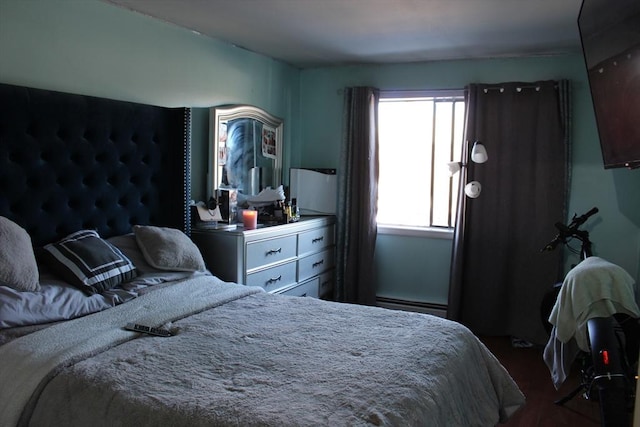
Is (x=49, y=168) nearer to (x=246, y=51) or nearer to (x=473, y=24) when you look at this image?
(x=246, y=51)

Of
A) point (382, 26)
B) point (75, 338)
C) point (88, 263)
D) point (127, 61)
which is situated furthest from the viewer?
point (382, 26)

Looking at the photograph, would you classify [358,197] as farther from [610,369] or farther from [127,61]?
[610,369]

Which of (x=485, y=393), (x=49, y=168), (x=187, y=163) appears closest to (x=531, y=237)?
(x=485, y=393)

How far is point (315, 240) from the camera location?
4.46 metres

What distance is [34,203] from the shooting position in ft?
8.68

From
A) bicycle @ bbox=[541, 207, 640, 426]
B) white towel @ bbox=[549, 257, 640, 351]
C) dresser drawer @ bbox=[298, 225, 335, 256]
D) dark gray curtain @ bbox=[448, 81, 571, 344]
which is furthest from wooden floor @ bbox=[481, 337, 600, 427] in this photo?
dresser drawer @ bbox=[298, 225, 335, 256]

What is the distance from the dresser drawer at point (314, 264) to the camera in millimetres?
4234

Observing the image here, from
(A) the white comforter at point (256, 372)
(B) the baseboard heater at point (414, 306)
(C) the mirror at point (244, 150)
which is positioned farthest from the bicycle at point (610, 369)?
(C) the mirror at point (244, 150)

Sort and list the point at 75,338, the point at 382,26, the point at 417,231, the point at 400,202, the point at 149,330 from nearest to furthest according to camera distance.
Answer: the point at 75,338 → the point at 149,330 → the point at 382,26 → the point at 417,231 → the point at 400,202

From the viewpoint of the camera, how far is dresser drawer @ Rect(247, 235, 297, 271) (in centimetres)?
357

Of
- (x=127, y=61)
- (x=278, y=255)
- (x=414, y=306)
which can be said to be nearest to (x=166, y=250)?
(x=278, y=255)

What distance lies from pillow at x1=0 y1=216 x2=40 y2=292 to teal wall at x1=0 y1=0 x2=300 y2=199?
0.78 m

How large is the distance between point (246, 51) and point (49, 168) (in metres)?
2.06

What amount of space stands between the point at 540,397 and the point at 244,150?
269cm
